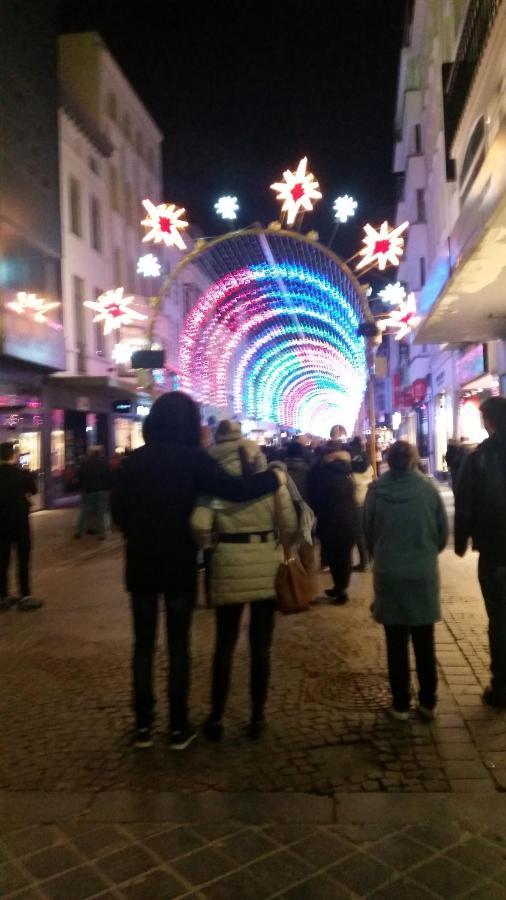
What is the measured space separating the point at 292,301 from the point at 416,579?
20.6 metres

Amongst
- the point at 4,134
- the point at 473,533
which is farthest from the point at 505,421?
the point at 4,134

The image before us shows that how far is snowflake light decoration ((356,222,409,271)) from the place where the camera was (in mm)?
12789

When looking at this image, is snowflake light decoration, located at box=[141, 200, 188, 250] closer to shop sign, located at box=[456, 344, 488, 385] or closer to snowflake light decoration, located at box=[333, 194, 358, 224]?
snowflake light decoration, located at box=[333, 194, 358, 224]

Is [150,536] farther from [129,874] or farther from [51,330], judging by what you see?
[51,330]

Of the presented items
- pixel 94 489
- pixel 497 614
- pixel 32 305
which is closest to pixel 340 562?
pixel 497 614

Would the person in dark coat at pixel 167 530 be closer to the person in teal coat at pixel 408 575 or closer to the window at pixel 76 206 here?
the person in teal coat at pixel 408 575

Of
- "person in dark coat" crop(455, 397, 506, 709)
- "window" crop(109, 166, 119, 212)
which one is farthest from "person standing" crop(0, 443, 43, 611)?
"window" crop(109, 166, 119, 212)

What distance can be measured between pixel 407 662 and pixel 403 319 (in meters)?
10.8

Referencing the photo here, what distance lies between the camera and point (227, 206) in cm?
1361

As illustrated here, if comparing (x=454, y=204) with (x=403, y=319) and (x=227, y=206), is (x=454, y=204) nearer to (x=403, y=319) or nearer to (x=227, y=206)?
(x=403, y=319)

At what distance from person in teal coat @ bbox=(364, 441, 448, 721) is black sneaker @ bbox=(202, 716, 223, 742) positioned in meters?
1.06

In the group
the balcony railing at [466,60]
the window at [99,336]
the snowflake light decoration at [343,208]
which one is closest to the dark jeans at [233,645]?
the snowflake light decoration at [343,208]

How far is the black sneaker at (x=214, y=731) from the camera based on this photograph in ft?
13.8

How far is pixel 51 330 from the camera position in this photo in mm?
18828
